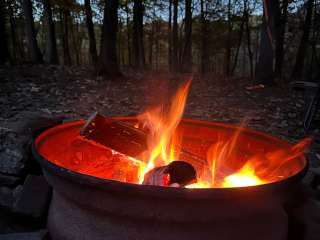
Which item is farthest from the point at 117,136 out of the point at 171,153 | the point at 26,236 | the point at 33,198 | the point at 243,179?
the point at 243,179

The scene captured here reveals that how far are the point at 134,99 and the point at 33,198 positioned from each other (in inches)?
223

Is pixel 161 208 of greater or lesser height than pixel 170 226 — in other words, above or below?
above

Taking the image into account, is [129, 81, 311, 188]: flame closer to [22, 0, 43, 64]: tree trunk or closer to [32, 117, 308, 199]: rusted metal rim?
[32, 117, 308, 199]: rusted metal rim

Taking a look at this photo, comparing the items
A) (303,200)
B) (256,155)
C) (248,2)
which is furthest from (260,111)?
(248,2)

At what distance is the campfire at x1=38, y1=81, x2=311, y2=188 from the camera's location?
2.35 m

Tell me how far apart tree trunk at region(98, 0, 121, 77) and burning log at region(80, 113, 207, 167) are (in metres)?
7.91

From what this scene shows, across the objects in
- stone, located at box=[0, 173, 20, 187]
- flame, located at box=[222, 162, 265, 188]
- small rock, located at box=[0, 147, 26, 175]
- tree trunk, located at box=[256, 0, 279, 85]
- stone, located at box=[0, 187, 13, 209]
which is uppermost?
tree trunk, located at box=[256, 0, 279, 85]

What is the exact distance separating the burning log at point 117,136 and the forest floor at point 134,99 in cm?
283

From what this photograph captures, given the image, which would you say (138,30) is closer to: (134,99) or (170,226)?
(134,99)

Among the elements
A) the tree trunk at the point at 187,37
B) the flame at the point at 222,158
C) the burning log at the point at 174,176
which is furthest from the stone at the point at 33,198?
the tree trunk at the point at 187,37

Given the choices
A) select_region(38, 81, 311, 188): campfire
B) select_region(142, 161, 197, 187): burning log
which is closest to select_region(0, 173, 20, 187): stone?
select_region(38, 81, 311, 188): campfire

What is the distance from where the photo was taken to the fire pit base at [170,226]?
5.65 ft

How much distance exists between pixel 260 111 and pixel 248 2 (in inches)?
873

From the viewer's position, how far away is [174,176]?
6.42 feet
